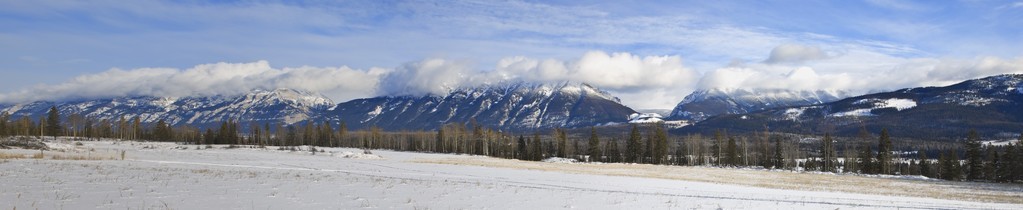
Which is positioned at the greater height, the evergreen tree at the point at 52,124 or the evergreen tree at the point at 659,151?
the evergreen tree at the point at 52,124

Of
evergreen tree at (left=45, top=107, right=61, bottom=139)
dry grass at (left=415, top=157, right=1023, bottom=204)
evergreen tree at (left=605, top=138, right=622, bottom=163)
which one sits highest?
evergreen tree at (left=45, top=107, right=61, bottom=139)

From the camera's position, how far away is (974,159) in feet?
291

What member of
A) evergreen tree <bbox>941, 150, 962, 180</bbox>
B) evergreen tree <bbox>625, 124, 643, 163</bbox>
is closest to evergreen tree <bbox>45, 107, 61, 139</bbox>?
evergreen tree <bbox>625, 124, 643, 163</bbox>

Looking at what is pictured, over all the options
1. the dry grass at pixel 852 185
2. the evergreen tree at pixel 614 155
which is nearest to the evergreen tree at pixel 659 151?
the evergreen tree at pixel 614 155

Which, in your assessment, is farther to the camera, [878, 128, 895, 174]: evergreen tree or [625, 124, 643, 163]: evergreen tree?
[625, 124, 643, 163]: evergreen tree

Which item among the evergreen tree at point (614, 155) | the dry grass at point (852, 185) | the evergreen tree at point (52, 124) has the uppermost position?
the evergreen tree at point (52, 124)

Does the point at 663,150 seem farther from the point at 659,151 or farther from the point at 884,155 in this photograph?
the point at 884,155

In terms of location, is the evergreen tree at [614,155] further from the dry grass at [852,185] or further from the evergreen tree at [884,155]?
the dry grass at [852,185]

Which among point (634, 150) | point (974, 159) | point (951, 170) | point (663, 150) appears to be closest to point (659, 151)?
point (663, 150)

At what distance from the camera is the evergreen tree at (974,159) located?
8762 cm

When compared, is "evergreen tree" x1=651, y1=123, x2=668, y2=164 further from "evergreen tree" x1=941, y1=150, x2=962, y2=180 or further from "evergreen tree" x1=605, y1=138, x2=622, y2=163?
"evergreen tree" x1=941, y1=150, x2=962, y2=180

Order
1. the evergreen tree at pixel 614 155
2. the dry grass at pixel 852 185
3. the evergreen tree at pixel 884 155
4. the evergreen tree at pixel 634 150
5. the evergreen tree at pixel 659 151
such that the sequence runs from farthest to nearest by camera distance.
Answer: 1. the evergreen tree at pixel 614 155
2. the evergreen tree at pixel 634 150
3. the evergreen tree at pixel 659 151
4. the evergreen tree at pixel 884 155
5. the dry grass at pixel 852 185

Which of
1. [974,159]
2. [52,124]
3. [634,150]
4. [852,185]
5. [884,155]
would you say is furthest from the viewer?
[52,124]

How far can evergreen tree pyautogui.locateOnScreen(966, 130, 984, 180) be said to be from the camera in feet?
287
